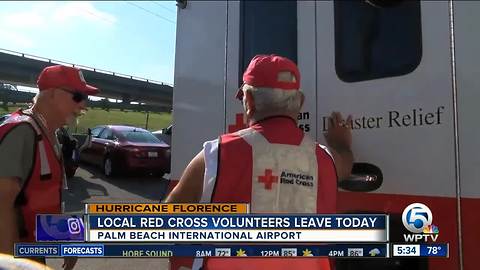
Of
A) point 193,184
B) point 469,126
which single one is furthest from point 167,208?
point 469,126

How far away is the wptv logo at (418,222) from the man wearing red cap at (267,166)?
1.52ft

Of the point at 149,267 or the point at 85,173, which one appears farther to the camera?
the point at 149,267

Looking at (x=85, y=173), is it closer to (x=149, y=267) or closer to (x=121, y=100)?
(x=121, y=100)

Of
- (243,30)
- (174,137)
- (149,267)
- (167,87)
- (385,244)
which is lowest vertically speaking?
(149,267)

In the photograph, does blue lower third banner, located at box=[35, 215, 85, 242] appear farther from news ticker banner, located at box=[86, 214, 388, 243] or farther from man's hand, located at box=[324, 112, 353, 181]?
man's hand, located at box=[324, 112, 353, 181]

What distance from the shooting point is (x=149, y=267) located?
484 centimetres

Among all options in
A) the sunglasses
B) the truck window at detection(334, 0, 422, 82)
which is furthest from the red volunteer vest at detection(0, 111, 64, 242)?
the truck window at detection(334, 0, 422, 82)

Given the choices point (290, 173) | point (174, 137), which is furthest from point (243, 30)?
point (290, 173)

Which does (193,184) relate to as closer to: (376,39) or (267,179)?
(267,179)

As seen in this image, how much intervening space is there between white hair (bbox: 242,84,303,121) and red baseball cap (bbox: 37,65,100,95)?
1.00 metres

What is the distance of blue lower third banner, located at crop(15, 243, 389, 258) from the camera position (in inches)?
70.4

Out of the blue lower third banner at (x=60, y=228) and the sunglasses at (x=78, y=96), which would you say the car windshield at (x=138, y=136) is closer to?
the sunglasses at (x=78, y=96)

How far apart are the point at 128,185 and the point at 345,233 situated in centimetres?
180

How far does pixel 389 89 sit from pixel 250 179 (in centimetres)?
117
